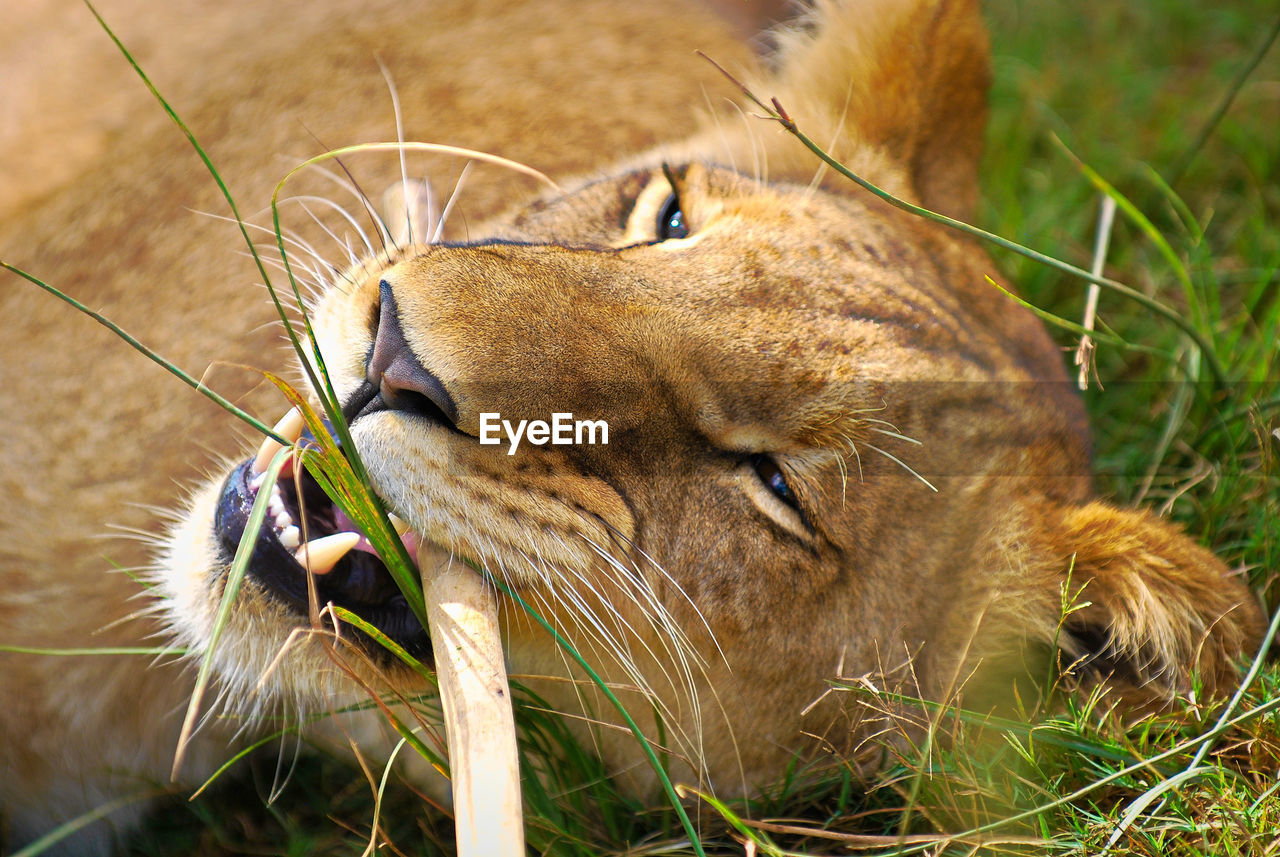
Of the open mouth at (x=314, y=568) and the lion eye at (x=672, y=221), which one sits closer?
the open mouth at (x=314, y=568)

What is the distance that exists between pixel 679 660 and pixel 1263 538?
153cm

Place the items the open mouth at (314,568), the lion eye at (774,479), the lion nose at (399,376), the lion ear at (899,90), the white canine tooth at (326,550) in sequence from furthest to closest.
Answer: the lion ear at (899,90)
the lion eye at (774,479)
the open mouth at (314,568)
the white canine tooth at (326,550)
the lion nose at (399,376)

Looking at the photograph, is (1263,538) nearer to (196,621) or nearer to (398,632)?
(398,632)

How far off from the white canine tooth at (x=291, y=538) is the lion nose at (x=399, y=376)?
306 mm

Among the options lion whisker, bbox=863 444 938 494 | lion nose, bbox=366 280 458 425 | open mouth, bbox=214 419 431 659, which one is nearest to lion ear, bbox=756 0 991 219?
lion whisker, bbox=863 444 938 494

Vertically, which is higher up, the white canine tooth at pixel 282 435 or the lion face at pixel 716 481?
the white canine tooth at pixel 282 435

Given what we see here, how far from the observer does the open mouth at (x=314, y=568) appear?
1.88 m

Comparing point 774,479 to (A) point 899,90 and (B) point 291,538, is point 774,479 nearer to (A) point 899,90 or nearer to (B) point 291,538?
(B) point 291,538

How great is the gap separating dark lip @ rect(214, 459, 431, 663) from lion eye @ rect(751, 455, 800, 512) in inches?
25.3

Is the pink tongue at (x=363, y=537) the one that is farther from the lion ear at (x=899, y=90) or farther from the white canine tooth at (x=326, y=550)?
the lion ear at (x=899, y=90)

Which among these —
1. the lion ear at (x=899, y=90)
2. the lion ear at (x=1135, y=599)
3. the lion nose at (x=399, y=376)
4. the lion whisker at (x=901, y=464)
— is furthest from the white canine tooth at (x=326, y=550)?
the lion ear at (x=899, y=90)

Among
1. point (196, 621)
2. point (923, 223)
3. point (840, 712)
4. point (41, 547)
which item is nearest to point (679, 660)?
point (840, 712)

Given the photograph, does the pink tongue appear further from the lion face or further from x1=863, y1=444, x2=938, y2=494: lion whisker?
x1=863, y1=444, x2=938, y2=494: lion whisker

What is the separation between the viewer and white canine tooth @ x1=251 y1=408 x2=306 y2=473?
5.97ft
